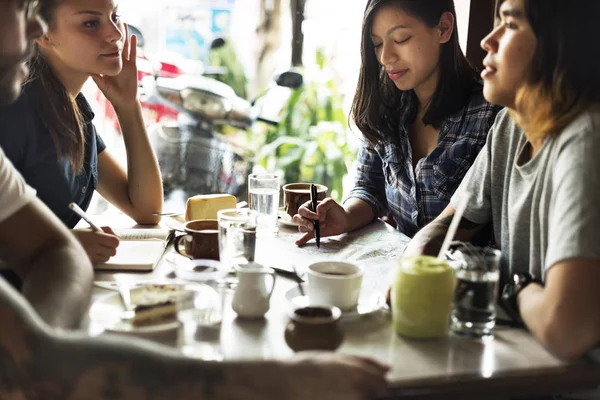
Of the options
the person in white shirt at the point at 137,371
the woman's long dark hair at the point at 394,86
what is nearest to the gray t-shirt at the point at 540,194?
the person in white shirt at the point at 137,371

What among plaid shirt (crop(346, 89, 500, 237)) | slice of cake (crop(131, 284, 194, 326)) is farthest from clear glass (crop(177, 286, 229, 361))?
plaid shirt (crop(346, 89, 500, 237))

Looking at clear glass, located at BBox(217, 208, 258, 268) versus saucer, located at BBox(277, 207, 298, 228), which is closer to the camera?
clear glass, located at BBox(217, 208, 258, 268)

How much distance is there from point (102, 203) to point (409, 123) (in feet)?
6.59

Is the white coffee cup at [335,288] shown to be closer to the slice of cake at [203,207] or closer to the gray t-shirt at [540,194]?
the gray t-shirt at [540,194]

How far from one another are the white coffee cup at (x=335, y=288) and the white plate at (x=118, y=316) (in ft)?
0.63

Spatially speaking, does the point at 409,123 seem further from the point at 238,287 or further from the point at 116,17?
the point at 238,287

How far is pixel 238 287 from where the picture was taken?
127cm

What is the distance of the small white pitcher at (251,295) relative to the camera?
1256 mm

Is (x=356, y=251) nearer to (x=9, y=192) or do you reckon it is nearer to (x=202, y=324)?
(x=202, y=324)

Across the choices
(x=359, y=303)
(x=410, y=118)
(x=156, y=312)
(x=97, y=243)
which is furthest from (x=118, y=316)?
(x=410, y=118)

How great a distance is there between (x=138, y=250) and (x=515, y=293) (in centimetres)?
89

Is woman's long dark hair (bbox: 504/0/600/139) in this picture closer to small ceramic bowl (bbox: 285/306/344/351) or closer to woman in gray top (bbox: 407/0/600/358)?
woman in gray top (bbox: 407/0/600/358)

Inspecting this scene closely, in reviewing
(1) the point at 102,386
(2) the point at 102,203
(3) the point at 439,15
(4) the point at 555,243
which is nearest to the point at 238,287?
(1) the point at 102,386

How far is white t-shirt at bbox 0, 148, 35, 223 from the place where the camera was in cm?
136
